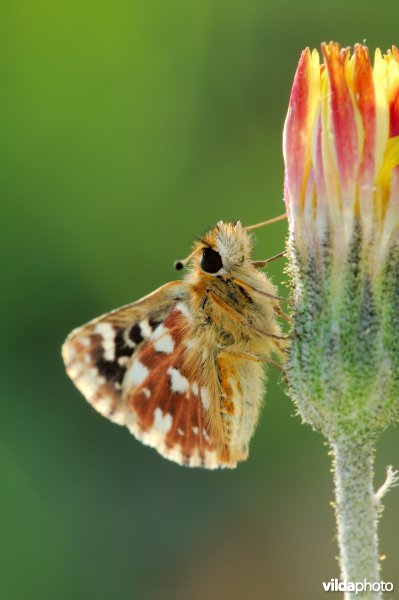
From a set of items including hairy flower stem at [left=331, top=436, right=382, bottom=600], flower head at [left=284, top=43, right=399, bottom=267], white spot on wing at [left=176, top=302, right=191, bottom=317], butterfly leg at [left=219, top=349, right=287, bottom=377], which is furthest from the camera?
white spot on wing at [left=176, top=302, right=191, bottom=317]

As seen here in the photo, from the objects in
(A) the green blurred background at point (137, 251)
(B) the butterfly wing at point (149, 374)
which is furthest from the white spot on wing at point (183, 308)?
(A) the green blurred background at point (137, 251)

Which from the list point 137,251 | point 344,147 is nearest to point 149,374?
point 344,147

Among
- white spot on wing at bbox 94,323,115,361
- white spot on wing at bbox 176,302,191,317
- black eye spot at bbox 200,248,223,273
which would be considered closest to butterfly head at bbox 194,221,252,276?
black eye spot at bbox 200,248,223,273

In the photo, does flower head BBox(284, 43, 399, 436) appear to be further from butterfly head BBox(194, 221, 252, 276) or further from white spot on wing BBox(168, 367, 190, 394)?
white spot on wing BBox(168, 367, 190, 394)

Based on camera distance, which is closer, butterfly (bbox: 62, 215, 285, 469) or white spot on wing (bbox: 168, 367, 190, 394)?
butterfly (bbox: 62, 215, 285, 469)

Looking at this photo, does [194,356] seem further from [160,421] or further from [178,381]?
[160,421]

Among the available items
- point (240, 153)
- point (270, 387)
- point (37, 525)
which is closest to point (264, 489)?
point (270, 387)
